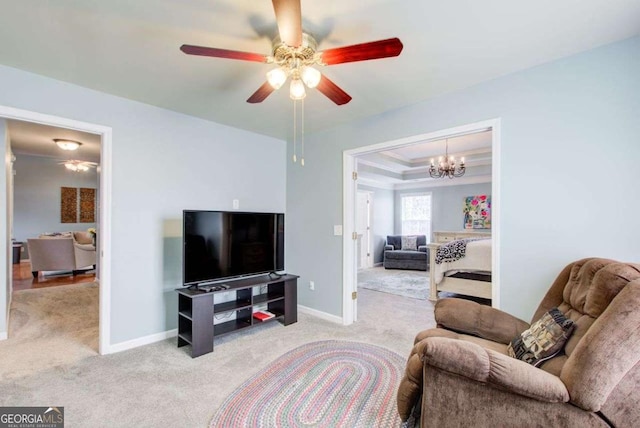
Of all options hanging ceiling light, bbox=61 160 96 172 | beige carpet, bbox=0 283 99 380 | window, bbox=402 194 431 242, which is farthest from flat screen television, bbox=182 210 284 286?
window, bbox=402 194 431 242

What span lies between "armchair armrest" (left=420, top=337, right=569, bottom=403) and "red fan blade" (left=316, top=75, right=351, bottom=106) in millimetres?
1608

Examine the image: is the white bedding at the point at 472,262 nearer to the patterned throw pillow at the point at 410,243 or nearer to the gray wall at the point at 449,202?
the patterned throw pillow at the point at 410,243

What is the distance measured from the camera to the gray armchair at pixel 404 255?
7348 millimetres

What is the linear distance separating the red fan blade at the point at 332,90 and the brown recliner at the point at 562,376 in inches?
63.4

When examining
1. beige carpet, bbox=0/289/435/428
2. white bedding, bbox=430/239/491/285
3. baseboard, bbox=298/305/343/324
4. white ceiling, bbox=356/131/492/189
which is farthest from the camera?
white ceiling, bbox=356/131/492/189

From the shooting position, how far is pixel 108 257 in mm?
2768

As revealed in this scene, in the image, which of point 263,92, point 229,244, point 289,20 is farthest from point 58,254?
point 289,20

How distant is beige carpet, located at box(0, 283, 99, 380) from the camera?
8.38ft

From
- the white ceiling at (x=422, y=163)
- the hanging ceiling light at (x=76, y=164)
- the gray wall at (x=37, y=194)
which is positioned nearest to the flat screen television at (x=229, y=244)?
the white ceiling at (x=422, y=163)

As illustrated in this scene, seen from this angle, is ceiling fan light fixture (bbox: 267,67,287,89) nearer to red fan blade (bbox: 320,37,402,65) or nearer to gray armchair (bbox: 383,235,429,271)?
red fan blade (bbox: 320,37,402,65)

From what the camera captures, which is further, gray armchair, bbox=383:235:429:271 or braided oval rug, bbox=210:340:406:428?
gray armchair, bbox=383:235:429:271

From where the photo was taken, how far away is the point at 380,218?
834 centimetres

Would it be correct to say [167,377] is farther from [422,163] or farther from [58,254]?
[422,163]

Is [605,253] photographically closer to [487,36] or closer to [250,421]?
[487,36]
